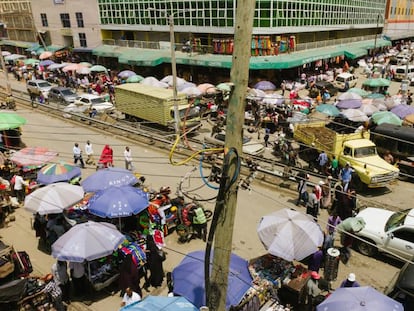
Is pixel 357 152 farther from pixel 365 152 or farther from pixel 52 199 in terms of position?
pixel 52 199

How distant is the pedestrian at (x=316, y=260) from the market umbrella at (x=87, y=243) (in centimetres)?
530

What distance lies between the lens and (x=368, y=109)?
894 inches

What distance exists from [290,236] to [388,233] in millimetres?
3657

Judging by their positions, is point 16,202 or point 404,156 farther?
point 404,156

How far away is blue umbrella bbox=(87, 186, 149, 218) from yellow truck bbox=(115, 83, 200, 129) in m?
10.4

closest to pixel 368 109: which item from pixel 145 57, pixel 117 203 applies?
pixel 117 203

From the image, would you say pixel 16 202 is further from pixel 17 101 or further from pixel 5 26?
pixel 5 26

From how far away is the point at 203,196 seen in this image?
15445 mm

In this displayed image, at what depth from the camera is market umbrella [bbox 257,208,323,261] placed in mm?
9273

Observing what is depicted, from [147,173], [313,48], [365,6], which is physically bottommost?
[147,173]

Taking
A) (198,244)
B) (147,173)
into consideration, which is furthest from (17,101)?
(198,244)

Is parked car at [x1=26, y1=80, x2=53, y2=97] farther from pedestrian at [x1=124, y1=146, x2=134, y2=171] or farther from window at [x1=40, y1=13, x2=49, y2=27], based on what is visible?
window at [x1=40, y1=13, x2=49, y2=27]

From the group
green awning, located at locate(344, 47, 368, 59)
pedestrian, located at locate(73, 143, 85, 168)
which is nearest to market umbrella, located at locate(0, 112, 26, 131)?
pedestrian, located at locate(73, 143, 85, 168)

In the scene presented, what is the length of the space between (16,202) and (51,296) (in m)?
7.08
